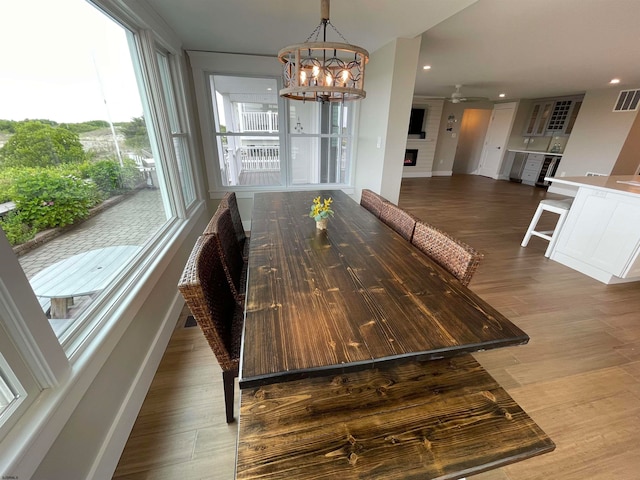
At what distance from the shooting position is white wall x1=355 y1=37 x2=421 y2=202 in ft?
8.68

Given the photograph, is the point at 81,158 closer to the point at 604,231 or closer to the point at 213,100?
the point at 213,100

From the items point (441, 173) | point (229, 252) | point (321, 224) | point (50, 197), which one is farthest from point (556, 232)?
point (441, 173)

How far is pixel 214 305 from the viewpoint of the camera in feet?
3.66

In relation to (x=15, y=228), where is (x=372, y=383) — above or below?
below

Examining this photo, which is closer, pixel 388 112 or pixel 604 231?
pixel 604 231

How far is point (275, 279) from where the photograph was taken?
46.8 inches

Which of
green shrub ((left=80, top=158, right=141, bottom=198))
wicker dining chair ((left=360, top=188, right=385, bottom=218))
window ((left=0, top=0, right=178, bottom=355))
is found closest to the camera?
window ((left=0, top=0, right=178, bottom=355))

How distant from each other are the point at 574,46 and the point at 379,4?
8.92ft

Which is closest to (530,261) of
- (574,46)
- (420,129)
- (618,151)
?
(574,46)

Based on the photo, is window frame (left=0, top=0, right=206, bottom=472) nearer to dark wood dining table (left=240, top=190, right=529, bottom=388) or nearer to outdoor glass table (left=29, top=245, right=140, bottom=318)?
outdoor glass table (left=29, top=245, right=140, bottom=318)

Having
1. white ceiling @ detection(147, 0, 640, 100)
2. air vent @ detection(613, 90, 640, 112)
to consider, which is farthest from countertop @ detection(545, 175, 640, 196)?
air vent @ detection(613, 90, 640, 112)

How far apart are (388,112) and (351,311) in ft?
8.30

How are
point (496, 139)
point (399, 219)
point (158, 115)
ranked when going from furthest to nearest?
1. point (496, 139)
2. point (158, 115)
3. point (399, 219)

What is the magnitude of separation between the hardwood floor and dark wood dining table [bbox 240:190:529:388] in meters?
0.80
